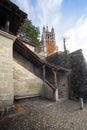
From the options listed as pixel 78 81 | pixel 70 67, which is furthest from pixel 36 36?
pixel 78 81

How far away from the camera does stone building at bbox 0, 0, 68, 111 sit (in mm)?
5656

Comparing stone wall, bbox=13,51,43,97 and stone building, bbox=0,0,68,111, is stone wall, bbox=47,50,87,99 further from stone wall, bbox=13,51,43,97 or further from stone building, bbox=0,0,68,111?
stone wall, bbox=13,51,43,97

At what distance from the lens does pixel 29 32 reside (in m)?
20.3

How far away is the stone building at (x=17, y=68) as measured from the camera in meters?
5.66

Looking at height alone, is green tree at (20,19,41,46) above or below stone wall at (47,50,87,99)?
above

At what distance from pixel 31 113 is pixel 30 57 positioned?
4.46 metres

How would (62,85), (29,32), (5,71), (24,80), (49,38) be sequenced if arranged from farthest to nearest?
(49,38) < (29,32) < (62,85) < (24,80) < (5,71)

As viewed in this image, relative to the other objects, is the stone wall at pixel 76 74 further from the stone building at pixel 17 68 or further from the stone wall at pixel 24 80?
the stone wall at pixel 24 80

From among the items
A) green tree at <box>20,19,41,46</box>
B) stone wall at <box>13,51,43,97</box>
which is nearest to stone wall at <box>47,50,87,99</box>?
stone wall at <box>13,51,43,97</box>

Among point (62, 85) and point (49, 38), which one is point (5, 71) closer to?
point (62, 85)

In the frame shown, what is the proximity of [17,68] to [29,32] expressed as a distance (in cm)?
1393

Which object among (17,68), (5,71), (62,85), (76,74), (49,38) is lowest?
(62,85)

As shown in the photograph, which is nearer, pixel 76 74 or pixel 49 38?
pixel 76 74

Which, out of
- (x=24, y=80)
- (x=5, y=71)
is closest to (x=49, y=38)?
(x=24, y=80)
